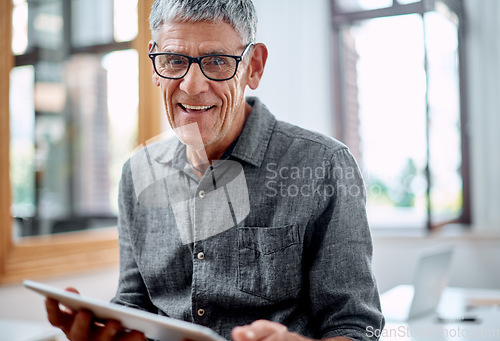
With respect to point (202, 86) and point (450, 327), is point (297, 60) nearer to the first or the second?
point (450, 327)

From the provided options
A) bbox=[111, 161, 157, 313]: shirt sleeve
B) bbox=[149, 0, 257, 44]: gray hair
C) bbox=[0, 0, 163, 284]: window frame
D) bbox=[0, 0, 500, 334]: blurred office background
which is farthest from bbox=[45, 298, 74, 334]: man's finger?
bbox=[0, 0, 500, 334]: blurred office background

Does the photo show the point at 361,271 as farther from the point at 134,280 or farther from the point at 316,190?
the point at 134,280

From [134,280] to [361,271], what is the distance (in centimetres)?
57

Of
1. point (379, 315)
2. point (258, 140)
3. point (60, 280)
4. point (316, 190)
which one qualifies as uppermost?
point (258, 140)

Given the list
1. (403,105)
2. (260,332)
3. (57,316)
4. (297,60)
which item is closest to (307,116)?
(297,60)

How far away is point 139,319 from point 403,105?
2922 mm

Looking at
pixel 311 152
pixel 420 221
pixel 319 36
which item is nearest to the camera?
pixel 311 152

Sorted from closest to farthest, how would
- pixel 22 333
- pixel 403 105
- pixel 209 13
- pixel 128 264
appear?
pixel 209 13 < pixel 128 264 < pixel 22 333 < pixel 403 105

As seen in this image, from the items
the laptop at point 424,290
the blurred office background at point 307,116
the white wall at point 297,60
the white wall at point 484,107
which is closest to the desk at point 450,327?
the laptop at point 424,290

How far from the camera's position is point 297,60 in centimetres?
361

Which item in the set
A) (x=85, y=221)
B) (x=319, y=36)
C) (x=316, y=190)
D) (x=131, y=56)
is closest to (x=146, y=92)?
(x=131, y=56)

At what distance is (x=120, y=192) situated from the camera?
1.34 meters

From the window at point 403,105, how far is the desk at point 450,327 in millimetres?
1180

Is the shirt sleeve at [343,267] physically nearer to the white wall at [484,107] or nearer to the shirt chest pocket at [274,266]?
the shirt chest pocket at [274,266]
